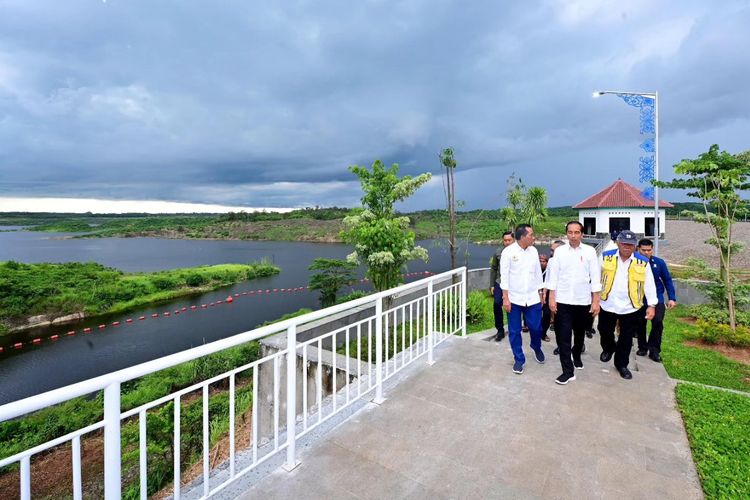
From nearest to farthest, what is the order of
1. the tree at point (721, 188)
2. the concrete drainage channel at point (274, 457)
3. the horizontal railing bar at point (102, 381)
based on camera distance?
the horizontal railing bar at point (102, 381), the concrete drainage channel at point (274, 457), the tree at point (721, 188)

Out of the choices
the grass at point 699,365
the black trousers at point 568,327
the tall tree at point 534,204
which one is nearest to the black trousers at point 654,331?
the grass at point 699,365

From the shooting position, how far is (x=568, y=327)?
3.63 m

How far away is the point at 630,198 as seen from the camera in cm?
2125

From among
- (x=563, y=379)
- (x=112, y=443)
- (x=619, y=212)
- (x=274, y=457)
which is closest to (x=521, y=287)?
(x=563, y=379)

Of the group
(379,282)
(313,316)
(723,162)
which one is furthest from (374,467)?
(379,282)

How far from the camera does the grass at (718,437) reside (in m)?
2.22

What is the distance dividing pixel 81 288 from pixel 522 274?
26666 millimetres

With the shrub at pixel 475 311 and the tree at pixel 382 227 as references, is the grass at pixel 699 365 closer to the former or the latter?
the shrub at pixel 475 311

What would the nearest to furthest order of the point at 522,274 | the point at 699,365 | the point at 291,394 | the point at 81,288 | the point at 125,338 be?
the point at 291,394
the point at 522,274
the point at 699,365
the point at 125,338
the point at 81,288

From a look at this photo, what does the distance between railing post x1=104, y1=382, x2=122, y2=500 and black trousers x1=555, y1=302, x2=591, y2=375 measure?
3.44 m

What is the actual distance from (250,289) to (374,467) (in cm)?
2769

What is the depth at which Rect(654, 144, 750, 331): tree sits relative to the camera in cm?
587

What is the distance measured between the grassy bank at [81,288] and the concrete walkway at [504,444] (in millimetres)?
23430

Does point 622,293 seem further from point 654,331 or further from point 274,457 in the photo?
point 274,457
